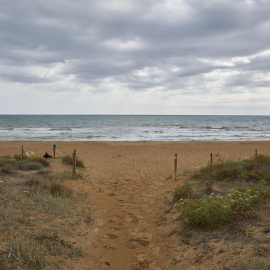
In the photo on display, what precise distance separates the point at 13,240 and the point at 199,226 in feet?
12.2

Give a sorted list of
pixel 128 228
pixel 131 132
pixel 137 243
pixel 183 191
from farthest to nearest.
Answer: pixel 131 132, pixel 183 191, pixel 128 228, pixel 137 243

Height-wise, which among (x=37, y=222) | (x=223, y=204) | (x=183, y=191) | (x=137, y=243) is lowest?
(x=137, y=243)

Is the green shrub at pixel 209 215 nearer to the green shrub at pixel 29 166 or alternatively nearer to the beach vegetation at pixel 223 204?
the beach vegetation at pixel 223 204

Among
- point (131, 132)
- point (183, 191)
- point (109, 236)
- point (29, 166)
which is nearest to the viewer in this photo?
point (109, 236)

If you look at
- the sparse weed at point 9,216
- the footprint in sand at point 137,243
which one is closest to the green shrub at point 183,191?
the footprint in sand at point 137,243

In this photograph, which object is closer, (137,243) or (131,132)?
(137,243)

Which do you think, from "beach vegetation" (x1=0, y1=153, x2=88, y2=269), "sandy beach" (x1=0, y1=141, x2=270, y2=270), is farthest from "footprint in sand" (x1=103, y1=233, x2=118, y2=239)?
"beach vegetation" (x1=0, y1=153, x2=88, y2=269)

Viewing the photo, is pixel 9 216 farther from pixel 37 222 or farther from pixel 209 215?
pixel 209 215

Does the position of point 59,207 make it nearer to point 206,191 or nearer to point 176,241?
point 176,241

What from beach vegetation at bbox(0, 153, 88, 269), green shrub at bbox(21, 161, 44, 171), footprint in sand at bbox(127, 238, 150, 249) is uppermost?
green shrub at bbox(21, 161, 44, 171)

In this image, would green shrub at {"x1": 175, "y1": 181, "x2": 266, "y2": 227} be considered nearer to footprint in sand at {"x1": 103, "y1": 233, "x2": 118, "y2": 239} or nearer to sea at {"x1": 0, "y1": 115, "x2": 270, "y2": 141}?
footprint in sand at {"x1": 103, "y1": 233, "x2": 118, "y2": 239}

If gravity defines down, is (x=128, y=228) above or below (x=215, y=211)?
below

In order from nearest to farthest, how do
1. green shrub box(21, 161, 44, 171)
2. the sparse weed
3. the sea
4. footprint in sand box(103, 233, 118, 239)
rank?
the sparse weed < footprint in sand box(103, 233, 118, 239) < green shrub box(21, 161, 44, 171) < the sea

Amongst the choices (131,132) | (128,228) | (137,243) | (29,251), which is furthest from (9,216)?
(131,132)
